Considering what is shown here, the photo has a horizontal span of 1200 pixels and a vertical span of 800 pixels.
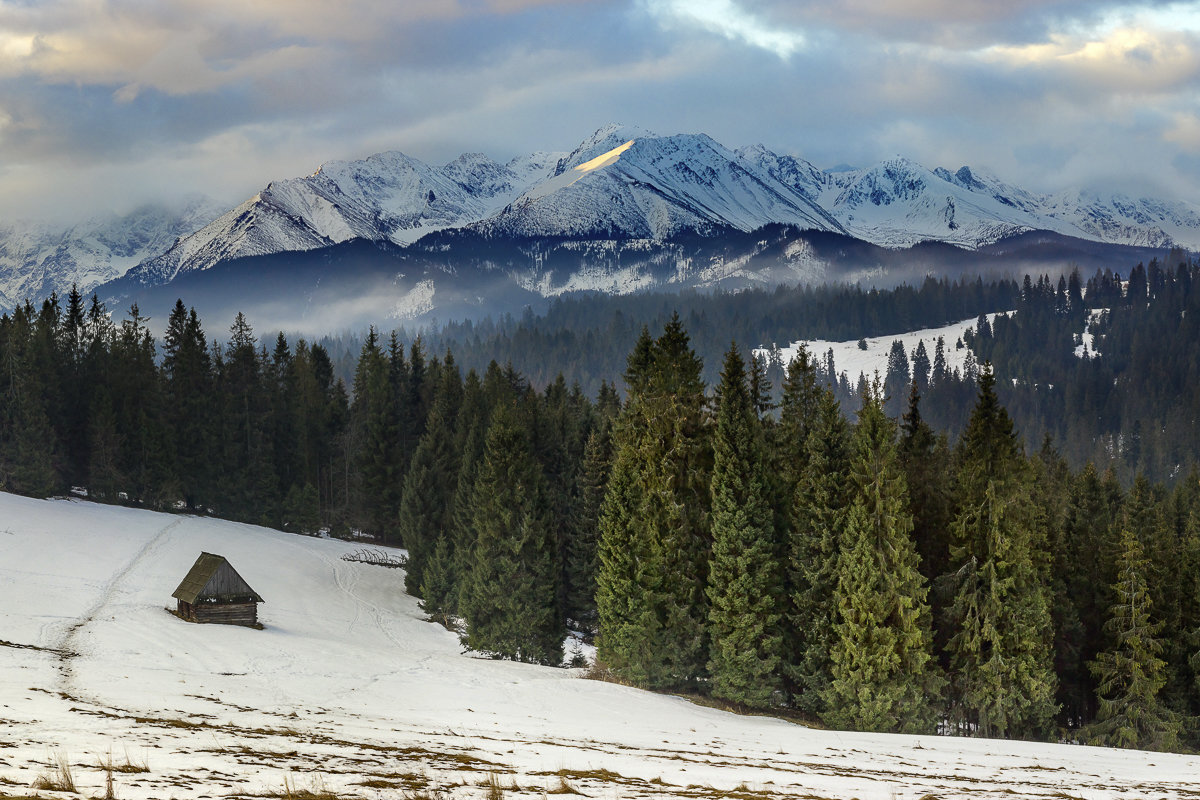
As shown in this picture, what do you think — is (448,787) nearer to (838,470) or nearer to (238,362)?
(838,470)

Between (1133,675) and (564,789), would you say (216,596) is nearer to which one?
(564,789)

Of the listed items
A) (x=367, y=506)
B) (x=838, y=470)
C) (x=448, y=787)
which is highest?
(x=838, y=470)

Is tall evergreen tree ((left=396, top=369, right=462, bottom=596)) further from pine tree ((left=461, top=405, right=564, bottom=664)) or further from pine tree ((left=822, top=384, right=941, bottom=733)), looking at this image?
pine tree ((left=822, top=384, right=941, bottom=733))

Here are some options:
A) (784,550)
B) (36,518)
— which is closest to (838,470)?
(784,550)

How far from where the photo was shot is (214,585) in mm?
47906

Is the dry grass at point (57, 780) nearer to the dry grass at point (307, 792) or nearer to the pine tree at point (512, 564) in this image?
the dry grass at point (307, 792)

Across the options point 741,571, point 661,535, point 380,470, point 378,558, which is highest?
point 661,535

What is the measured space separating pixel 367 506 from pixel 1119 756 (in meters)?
66.8

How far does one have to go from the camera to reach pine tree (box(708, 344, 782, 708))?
38.9m

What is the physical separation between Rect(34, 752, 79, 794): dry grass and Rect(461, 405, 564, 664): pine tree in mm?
34583

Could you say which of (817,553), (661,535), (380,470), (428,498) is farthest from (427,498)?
(817,553)

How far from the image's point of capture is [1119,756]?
95.7 feet

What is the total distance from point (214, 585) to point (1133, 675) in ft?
135

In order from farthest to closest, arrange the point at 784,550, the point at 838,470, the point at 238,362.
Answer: the point at 238,362 → the point at 784,550 → the point at 838,470
